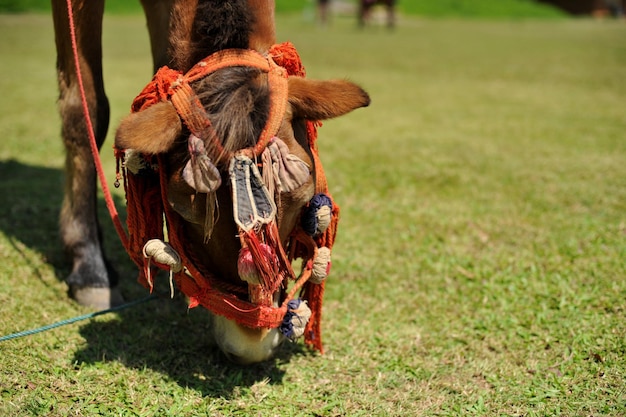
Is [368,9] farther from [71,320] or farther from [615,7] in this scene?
[615,7]

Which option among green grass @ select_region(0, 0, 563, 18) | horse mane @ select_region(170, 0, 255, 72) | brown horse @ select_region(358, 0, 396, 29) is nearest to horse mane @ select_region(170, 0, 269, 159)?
horse mane @ select_region(170, 0, 255, 72)

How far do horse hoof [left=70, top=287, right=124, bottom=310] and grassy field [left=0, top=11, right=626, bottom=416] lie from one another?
76mm

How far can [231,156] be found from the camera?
2033 mm

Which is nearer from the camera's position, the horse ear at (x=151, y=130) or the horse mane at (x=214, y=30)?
the horse ear at (x=151, y=130)

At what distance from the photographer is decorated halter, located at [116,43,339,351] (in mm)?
2012

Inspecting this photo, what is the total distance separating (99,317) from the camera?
10.2 ft

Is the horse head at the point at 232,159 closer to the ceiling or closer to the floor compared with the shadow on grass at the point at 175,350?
closer to the ceiling

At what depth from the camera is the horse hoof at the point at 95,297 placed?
3229mm

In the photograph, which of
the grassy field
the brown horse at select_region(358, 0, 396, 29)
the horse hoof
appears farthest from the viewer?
the brown horse at select_region(358, 0, 396, 29)

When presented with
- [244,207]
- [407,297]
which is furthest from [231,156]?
[407,297]

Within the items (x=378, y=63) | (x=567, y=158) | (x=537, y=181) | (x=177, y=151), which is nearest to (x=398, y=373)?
(x=177, y=151)

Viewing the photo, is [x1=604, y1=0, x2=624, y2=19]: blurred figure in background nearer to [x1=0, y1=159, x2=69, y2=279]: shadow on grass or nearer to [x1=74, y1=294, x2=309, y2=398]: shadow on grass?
[x1=0, y1=159, x2=69, y2=279]: shadow on grass

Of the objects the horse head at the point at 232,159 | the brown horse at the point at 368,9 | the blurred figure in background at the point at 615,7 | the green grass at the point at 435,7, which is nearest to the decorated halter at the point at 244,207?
the horse head at the point at 232,159

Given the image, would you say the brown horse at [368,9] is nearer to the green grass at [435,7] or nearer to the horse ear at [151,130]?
the green grass at [435,7]
